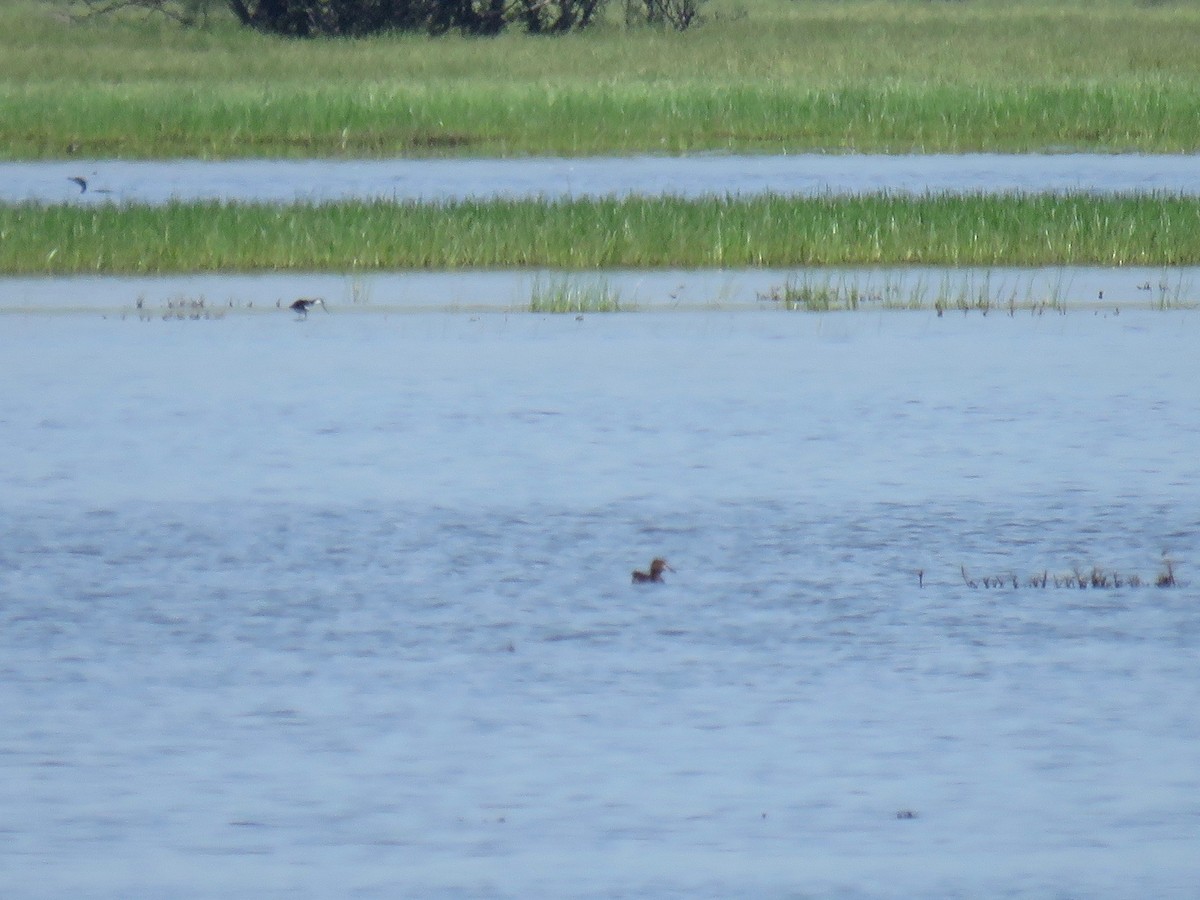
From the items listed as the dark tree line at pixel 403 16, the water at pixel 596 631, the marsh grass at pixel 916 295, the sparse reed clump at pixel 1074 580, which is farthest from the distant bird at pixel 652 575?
the dark tree line at pixel 403 16

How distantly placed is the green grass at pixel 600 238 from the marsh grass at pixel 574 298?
1.11m

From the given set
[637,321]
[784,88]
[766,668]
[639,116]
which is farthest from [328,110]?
[766,668]

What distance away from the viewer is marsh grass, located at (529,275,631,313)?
14.9 m

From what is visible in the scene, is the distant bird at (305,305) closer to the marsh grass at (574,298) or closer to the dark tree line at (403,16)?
the marsh grass at (574,298)

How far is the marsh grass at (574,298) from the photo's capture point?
48.9 feet

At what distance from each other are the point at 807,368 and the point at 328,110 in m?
15.3

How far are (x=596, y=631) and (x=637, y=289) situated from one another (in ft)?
29.3

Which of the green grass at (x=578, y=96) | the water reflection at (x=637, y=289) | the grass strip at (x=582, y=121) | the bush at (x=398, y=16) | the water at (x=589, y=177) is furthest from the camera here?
the bush at (x=398, y=16)

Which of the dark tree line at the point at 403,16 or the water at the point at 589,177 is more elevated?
the water at the point at 589,177

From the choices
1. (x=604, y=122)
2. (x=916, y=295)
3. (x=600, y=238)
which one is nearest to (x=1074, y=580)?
(x=916, y=295)

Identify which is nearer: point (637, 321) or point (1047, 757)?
point (1047, 757)

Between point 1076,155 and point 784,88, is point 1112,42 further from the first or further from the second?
point 1076,155

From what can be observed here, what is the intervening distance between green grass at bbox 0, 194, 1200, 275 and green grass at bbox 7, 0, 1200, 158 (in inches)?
300

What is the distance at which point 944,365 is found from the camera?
41.4 ft
